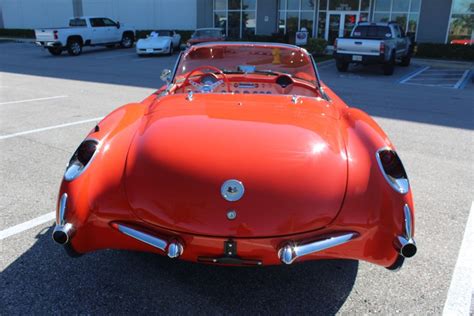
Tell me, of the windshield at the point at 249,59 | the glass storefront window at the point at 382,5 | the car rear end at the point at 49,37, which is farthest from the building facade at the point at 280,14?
the windshield at the point at 249,59

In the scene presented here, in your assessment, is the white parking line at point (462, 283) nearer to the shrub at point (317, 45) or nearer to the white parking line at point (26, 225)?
the white parking line at point (26, 225)

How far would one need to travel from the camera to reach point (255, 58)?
14.8 feet

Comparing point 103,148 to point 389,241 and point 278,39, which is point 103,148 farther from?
point 278,39

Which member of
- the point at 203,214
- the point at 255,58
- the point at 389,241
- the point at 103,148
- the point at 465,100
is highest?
the point at 255,58

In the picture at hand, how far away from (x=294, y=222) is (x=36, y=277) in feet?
5.92

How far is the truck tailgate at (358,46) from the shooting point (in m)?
14.5

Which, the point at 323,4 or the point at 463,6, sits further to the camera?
the point at 323,4

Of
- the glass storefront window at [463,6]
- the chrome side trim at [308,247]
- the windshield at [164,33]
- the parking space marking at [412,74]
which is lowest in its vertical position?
the parking space marking at [412,74]

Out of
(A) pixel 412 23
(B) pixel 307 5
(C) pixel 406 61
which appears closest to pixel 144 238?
(C) pixel 406 61

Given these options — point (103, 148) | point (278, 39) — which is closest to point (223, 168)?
point (103, 148)

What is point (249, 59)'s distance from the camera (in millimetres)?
4527

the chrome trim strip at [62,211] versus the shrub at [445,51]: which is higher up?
the chrome trim strip at [62,211]

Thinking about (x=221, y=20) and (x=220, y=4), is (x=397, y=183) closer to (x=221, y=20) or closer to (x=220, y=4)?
(x=221, y=20)

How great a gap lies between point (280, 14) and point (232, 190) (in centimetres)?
2545
